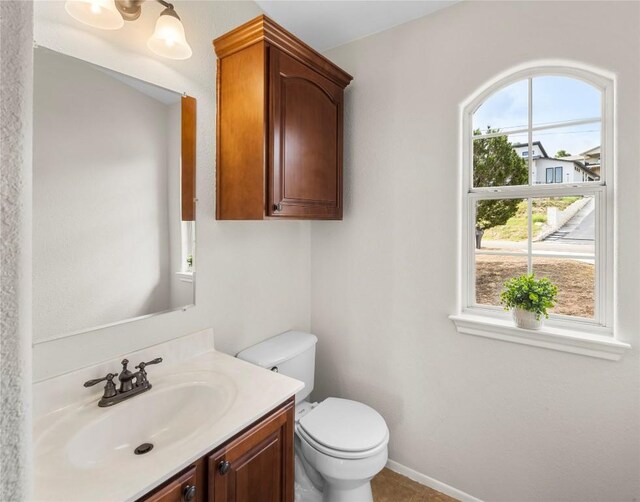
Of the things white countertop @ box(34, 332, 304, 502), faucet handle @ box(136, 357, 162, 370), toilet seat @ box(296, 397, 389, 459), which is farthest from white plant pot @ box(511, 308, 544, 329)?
faucet handle @ box(136, 357, 162, 370)

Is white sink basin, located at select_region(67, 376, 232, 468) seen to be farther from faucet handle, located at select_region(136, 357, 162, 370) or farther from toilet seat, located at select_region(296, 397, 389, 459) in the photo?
toilet seat, located at select_region(296, 397, 389, 459)

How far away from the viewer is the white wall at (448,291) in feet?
4.45

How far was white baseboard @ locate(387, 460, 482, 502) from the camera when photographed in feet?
5.67

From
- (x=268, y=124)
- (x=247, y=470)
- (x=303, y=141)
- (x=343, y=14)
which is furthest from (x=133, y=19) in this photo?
(x=247, y=470)

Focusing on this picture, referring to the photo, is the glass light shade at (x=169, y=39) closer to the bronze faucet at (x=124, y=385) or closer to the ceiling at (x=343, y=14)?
the ceiling at (x=343, y=14)

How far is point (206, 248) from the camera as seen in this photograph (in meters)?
1.58

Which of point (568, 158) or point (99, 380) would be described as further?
point (568, 158)

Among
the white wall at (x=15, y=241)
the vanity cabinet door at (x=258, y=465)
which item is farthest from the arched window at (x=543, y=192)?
the white wall at (x=15, y=241)

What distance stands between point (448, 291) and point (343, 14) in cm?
157

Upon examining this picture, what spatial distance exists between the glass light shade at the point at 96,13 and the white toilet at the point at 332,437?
57.5 inches

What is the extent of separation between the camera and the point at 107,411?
43.6 inches

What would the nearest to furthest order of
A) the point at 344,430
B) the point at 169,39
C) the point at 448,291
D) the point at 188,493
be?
the point at 188,493, the point at 169,39, the point at 344,430, the point at 448,291

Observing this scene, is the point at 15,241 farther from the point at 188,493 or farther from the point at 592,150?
the point at 592,150

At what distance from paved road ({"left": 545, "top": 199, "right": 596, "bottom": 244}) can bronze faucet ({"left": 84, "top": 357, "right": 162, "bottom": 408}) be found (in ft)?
6.06
